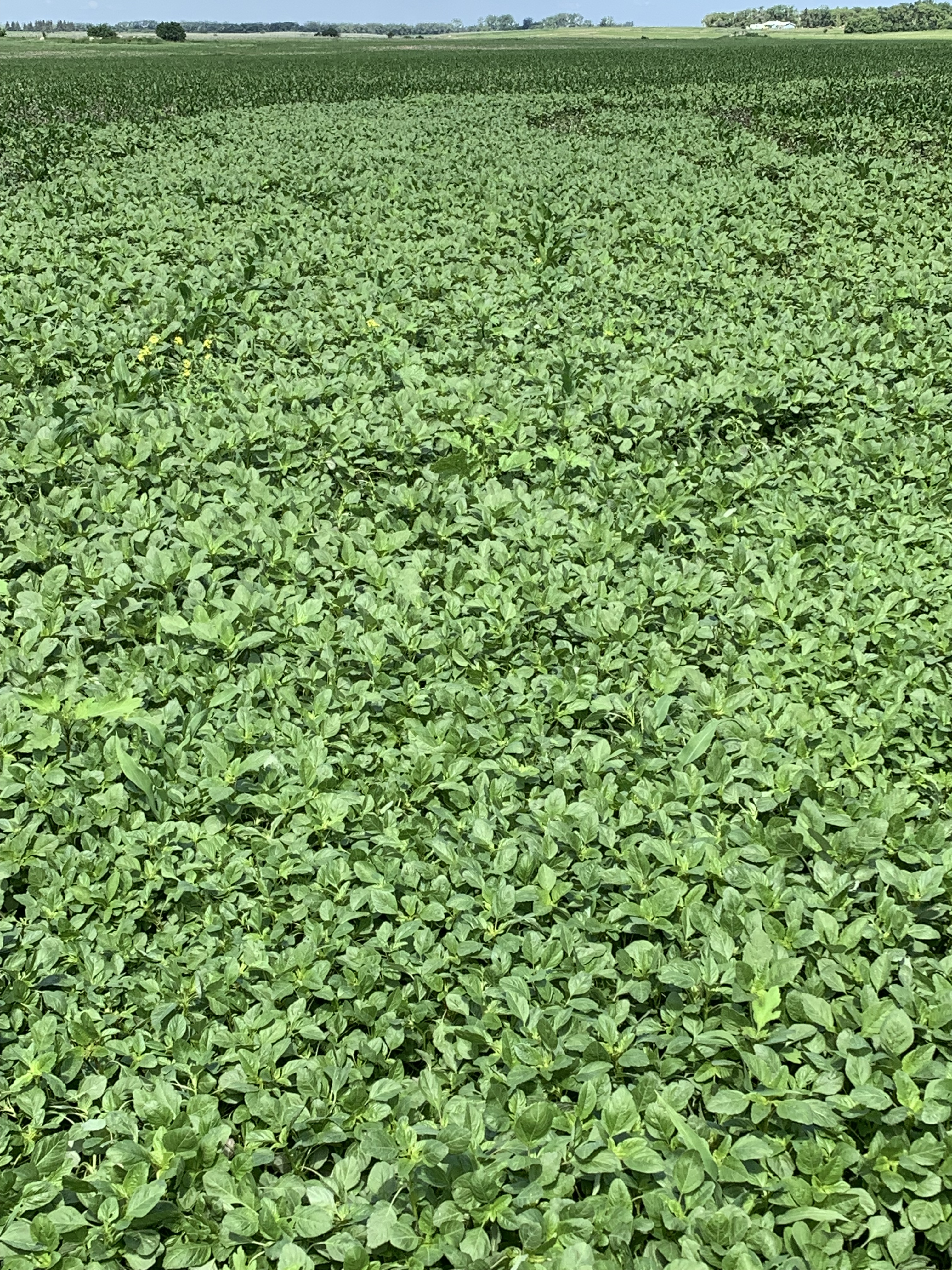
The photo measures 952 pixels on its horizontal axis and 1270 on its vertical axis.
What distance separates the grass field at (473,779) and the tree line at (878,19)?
127032 mm

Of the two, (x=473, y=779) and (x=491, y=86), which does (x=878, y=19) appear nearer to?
(x=491, y=86)

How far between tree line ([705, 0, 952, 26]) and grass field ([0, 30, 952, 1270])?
417 ft

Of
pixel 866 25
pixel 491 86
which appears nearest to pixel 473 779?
pixel 491 86

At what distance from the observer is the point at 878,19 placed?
112 meters

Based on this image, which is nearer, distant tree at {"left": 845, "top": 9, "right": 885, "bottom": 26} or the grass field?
the grass field

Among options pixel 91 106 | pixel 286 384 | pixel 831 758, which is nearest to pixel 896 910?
pixel 831 758

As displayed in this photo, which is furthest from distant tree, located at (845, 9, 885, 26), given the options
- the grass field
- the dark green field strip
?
the grass field

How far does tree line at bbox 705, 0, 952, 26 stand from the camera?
10606cm

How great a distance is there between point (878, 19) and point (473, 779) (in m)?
146

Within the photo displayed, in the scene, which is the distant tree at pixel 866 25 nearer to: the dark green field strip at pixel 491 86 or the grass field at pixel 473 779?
the dark green field strip at pixel 491 86

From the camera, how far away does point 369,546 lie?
162 inches

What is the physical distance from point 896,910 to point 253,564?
3.07 meters

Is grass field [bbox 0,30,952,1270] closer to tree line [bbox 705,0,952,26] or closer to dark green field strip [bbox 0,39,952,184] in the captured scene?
dark green field strip [bbox 0,39,952,184]

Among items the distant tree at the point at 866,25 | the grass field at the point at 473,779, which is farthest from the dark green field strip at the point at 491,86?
the distant tree at the point at 866,25
